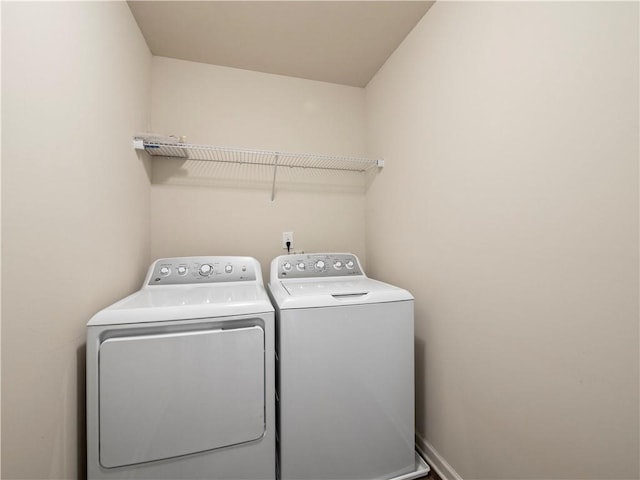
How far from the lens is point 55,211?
0.86 meters

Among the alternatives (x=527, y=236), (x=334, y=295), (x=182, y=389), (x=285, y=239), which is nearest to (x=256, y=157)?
(x=285, y=239)

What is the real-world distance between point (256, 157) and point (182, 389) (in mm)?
1488

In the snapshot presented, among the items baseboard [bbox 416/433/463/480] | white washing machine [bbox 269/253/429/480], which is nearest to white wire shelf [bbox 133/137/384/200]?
white washing machine [bbox 269/253/429/480]

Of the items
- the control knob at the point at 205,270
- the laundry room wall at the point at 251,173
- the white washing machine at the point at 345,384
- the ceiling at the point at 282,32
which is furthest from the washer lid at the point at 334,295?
the ceiling at the point at 282,32

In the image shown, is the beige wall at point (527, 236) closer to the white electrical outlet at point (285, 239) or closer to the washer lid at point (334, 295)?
the washer lid at point (334, 295)

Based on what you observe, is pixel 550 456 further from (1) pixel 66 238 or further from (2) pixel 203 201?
(2) pixel 203 201

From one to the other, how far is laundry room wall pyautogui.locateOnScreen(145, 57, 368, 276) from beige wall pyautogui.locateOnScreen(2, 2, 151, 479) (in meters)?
0.49

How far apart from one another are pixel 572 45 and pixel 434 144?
2.01ft

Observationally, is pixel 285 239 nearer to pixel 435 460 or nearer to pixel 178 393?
pixel 178 393

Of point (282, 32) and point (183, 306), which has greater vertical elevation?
point (282, 32)

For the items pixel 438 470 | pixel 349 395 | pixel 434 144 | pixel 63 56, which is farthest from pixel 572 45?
pixel 438 470

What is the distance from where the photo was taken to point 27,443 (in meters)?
0.75

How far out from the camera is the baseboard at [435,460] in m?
1.27

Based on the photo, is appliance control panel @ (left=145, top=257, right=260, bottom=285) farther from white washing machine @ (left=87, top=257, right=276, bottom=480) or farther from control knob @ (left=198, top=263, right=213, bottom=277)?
white washing machine @ (left=87, top=257, right=276, bottom=480)
